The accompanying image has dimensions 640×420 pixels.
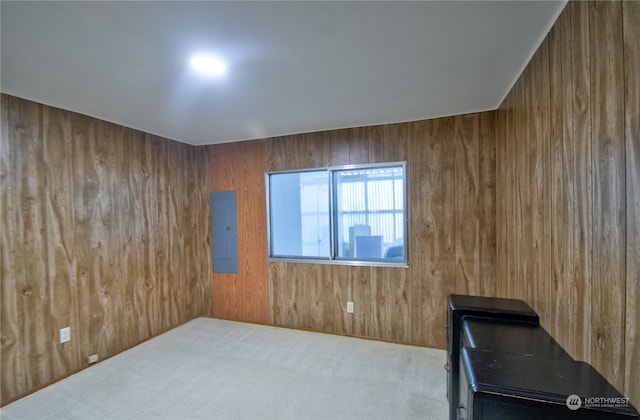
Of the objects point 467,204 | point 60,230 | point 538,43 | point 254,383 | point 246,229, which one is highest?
point 538,43

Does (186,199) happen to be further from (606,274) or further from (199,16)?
(606,274)

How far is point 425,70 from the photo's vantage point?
1836 millimetres

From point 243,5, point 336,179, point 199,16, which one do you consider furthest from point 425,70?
point 336,179

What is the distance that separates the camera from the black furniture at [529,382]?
29.8 inches

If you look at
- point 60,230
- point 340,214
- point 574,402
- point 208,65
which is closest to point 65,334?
point 60,230

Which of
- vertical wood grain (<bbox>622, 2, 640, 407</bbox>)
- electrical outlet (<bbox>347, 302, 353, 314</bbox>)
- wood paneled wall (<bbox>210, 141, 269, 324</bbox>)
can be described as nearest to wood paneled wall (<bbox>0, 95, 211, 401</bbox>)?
wood paneled wall (<bbox>210, 141, 269, 324</bbox>)

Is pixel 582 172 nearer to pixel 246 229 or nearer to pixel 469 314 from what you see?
pixel 469 314

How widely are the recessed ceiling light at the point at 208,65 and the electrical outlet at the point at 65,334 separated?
2.48 m

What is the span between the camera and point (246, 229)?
3.61 m

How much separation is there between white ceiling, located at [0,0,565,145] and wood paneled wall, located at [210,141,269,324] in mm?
1027

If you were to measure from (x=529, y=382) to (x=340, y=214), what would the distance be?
250cm

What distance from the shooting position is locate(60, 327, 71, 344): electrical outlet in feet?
7.72

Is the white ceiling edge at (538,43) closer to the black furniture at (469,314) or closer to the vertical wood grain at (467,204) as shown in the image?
the vertical wood grain at (467,204)

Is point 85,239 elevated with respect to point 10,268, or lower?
elevated
